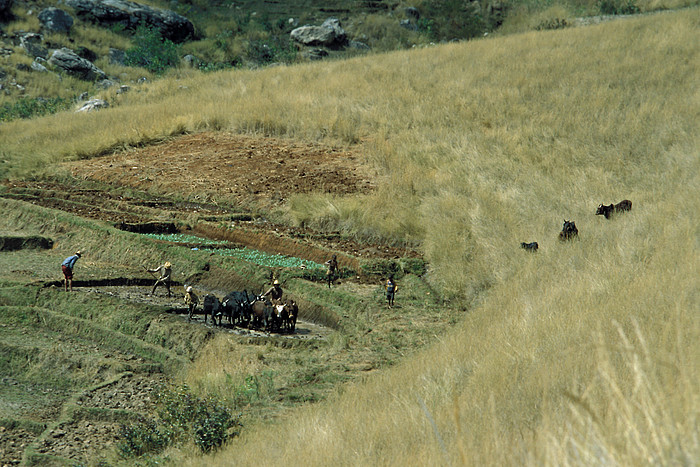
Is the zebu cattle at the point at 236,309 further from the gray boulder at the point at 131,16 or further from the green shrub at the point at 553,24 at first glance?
the gray boulder at the point at 131,16

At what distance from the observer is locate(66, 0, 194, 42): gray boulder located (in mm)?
41500

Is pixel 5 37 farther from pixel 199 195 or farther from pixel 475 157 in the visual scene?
pixel 475 157

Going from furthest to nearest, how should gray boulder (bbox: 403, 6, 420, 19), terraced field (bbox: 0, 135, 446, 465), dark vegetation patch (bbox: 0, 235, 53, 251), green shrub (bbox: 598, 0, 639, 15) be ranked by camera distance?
gray boulder (bbox: 403, 6, 420, 19)
green shrub (bbox: 598, 0, 639, 15)
dark vegetation patch (bbox: 0, 235, 53, 251)
terraced field (bbox: 0, 135, 446, 465)

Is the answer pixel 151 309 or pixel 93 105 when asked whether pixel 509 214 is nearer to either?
pixel 151 309

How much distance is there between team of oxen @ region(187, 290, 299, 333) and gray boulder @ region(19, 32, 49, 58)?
1219 inches

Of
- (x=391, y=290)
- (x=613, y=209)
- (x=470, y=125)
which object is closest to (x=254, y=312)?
(x=391, y=290)

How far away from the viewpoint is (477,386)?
530cm

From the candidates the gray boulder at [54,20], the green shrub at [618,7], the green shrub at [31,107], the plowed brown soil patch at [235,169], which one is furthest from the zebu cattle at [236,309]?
the green shrub at [618,7]

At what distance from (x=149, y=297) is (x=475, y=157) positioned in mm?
8893

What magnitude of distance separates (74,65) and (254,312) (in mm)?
29991

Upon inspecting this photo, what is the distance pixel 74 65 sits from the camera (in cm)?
3538

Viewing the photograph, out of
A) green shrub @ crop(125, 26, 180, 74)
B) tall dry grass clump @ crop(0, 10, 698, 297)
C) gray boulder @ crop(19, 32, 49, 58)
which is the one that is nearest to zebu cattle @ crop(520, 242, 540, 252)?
tall dry grass clump @ crop(0, 10, 698, 297)

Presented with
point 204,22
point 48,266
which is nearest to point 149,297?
point 48,266

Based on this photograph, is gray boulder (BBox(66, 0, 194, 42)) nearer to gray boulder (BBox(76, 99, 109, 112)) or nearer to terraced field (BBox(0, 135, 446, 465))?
gray boulder (BBox(76, 99, 109, 112))
